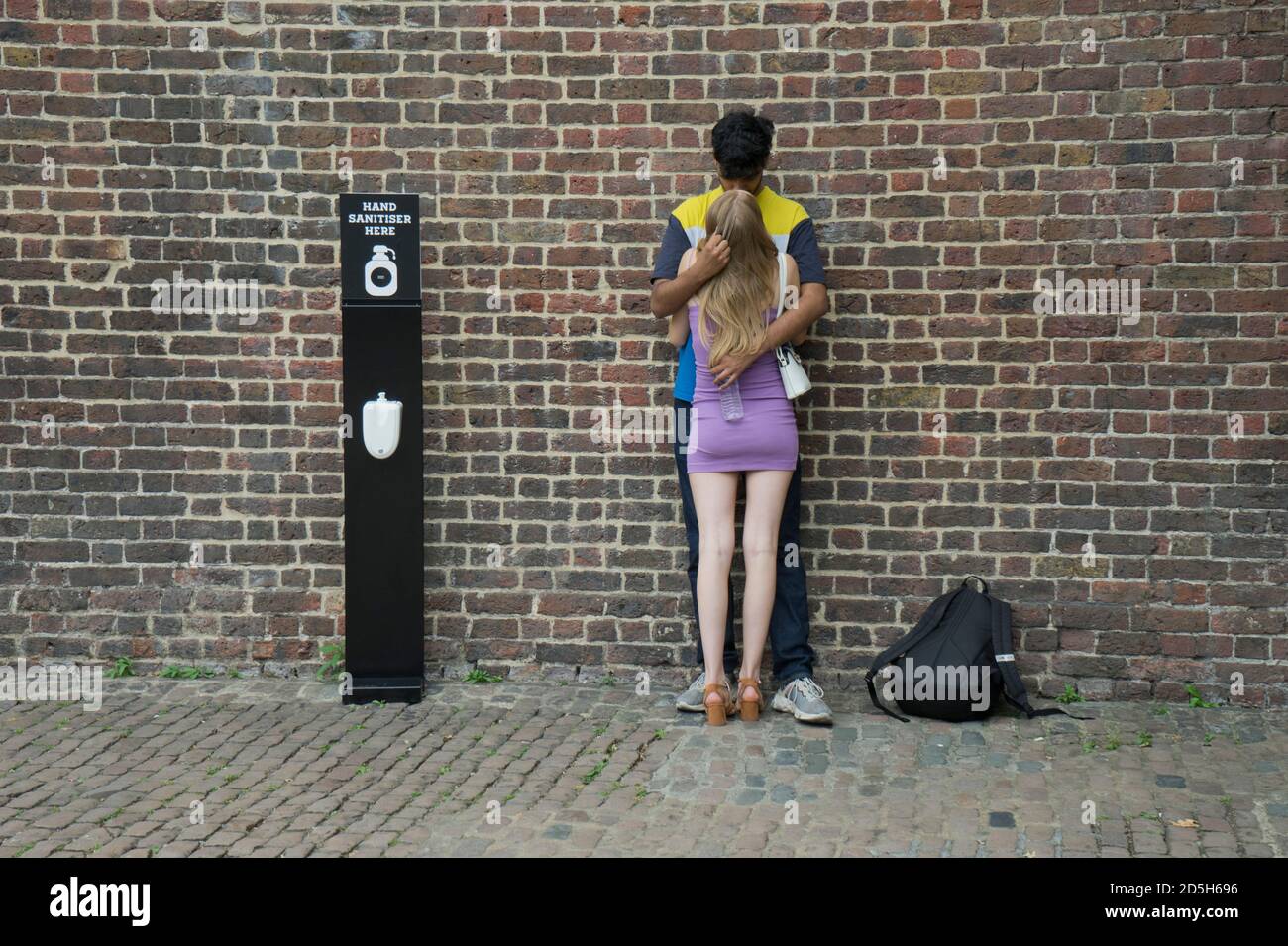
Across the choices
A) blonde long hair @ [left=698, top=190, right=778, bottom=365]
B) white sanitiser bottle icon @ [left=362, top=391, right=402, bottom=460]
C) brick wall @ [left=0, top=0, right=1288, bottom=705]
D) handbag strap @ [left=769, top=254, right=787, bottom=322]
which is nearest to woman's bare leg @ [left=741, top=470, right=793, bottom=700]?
brick wall @ [left=0, top=0, right=1288, bottom=705]

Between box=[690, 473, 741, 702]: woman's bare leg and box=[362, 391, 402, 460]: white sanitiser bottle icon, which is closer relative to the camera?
box=[690, 473, 741, 702]: woman's bare leg

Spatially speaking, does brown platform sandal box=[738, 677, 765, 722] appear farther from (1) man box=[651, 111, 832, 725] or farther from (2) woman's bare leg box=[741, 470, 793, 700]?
(1) man box=[651, 111, 832, 725]

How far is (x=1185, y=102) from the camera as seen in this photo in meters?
5.54

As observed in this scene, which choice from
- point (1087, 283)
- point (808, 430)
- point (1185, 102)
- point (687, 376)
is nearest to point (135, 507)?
point (687, 376)

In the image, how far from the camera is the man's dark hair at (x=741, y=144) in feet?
17.4

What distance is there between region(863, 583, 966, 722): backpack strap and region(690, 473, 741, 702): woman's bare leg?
0.52 metres

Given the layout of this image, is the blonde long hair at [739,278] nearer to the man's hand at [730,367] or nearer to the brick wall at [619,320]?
the man's hand at [730,367]

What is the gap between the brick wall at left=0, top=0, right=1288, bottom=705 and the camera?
5617mm

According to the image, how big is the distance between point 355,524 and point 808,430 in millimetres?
2025

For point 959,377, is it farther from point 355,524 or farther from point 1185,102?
point 355,524

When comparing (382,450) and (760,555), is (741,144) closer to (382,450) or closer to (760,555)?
(760,555)

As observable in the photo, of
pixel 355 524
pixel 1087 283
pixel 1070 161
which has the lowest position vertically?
pixel 355 524

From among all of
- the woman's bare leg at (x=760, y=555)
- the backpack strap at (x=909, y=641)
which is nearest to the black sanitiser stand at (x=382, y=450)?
the woman's bare leg at (x=760, y=555)

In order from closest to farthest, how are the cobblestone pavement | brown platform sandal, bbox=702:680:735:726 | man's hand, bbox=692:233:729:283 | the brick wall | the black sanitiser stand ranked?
the cobblestone pavement
man's hand, bbox=692:233:729:283
brown platform sandal, bbox=702:680:735:726
the black sanitiser stand
the brick wall
